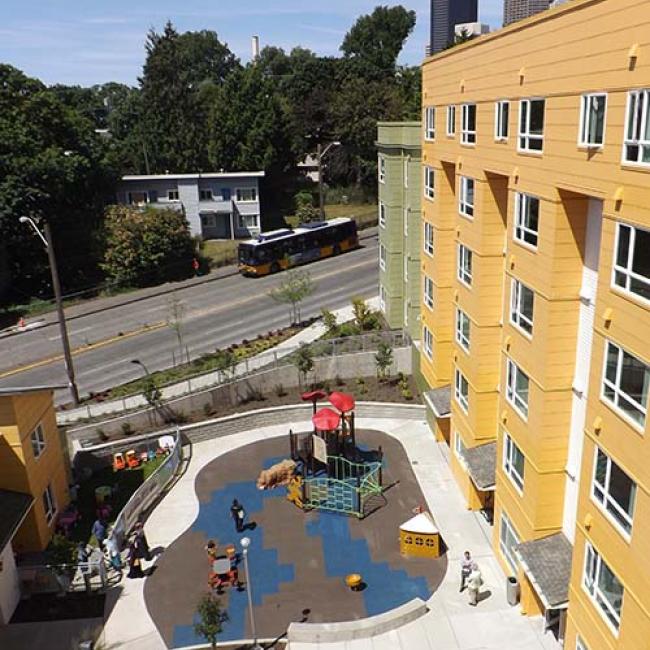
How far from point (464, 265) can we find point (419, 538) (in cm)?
1020

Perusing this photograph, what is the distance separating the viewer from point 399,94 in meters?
80.0

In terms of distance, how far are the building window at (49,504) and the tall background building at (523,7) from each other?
2337 cm

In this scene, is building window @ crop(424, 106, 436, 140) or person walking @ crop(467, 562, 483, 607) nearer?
person walking @ crop(467, 562, 483, 607)

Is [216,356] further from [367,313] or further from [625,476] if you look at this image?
[625,476]

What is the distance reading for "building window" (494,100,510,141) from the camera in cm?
1925

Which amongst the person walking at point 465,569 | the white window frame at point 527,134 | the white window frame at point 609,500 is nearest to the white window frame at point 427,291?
the person walking at point 465,569

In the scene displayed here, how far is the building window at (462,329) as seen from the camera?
→ 2497 centimetres

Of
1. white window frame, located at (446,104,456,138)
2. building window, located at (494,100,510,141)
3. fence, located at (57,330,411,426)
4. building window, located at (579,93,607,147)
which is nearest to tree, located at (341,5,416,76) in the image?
fence, located at (57,330,411,426)

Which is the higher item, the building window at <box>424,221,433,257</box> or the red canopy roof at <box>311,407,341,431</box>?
the building window at <box>424,221,433,257</box>

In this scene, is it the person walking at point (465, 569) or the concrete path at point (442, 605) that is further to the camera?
the person walking at point (465, 569)

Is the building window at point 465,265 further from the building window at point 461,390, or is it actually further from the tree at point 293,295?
the tree at point 293,295

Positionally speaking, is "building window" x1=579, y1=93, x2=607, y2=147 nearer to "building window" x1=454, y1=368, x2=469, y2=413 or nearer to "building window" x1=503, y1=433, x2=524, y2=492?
"building window" x1=503, y1=433, x2=524, y2=492

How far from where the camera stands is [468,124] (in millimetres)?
22953

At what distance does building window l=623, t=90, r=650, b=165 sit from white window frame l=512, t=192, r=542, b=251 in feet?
15.2
